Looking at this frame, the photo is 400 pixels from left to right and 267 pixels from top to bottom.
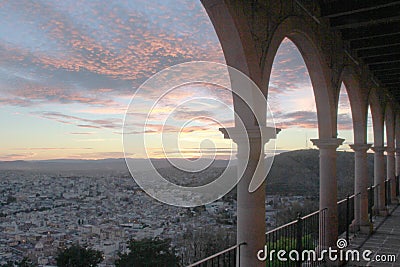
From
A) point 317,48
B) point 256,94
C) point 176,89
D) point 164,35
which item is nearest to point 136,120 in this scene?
point 176,89

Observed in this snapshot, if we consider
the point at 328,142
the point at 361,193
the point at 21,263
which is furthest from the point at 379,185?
the point at 21,263

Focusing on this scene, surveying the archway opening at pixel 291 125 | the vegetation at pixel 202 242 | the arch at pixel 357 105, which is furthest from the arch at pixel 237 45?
the arch at pixel 357 105

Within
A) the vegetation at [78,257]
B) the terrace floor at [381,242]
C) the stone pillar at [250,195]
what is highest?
the stone pillar at [250,195]

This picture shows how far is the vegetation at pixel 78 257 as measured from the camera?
3.89m

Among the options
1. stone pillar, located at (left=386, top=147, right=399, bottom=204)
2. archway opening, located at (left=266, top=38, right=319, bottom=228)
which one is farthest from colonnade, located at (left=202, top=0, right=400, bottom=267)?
stone pillar, located at (left=386, top=147, right=399, bottom=204)

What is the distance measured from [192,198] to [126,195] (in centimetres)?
108

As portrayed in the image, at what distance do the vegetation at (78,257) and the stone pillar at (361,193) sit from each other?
5824 mm

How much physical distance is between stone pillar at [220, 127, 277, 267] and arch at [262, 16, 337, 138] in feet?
5.45

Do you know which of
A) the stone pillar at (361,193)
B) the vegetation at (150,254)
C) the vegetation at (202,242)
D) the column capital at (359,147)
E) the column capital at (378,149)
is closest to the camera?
the vegetation at (150,254)

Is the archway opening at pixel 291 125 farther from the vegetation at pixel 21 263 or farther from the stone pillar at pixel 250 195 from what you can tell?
the vegetation at pixel 21 263

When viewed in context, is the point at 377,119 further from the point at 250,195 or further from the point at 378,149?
the point at 250,195

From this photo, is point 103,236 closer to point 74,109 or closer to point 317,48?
point 74,109

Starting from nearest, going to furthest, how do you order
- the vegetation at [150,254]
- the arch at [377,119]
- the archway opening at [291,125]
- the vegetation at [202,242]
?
the vegetation at [150,254], the vegetation at [202,242], the archway opening at [291,125], the arch at [377,119]

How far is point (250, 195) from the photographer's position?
151 inches
